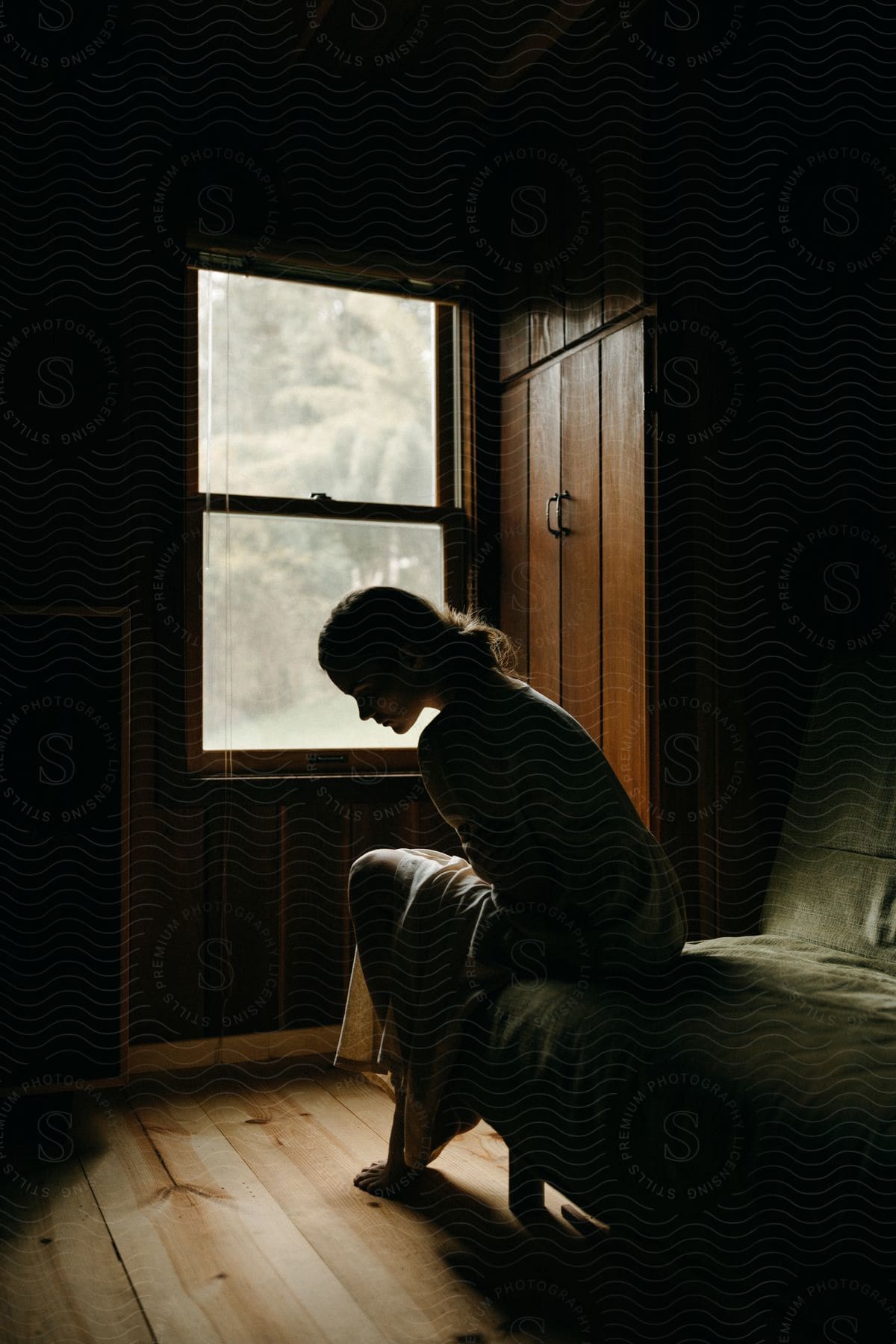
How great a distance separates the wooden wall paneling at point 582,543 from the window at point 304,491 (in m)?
0.50

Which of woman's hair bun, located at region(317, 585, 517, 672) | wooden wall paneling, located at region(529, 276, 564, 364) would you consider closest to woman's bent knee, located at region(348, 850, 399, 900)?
woman's hair bun, located at region(317, 585, 517, 672)

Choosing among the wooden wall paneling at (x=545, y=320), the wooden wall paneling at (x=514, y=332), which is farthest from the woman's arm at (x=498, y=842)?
the wooden wall paneling at (x=514, y=332)

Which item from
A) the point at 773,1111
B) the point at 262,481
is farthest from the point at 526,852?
the point at 262,481

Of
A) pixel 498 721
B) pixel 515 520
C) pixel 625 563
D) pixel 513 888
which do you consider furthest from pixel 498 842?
pixel 515 520

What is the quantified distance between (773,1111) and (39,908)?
5.06 ft

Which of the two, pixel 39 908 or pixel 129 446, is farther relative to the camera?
pixel 129 446

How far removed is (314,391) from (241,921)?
4.56 feet

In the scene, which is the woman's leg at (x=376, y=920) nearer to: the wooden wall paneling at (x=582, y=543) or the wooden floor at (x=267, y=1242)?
the wooden floor at (x=267, y=1242)

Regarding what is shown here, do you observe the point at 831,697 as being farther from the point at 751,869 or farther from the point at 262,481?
the point at 262,481

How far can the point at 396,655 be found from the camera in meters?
1.77

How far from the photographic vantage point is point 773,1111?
1227mm

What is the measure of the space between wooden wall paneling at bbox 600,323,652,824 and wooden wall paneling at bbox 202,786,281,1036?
925mm

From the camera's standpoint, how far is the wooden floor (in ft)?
4.90

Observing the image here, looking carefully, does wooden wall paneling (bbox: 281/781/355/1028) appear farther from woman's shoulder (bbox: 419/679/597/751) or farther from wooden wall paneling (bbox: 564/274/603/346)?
wooden wall paneling (bbox: 564/274/603/346)
